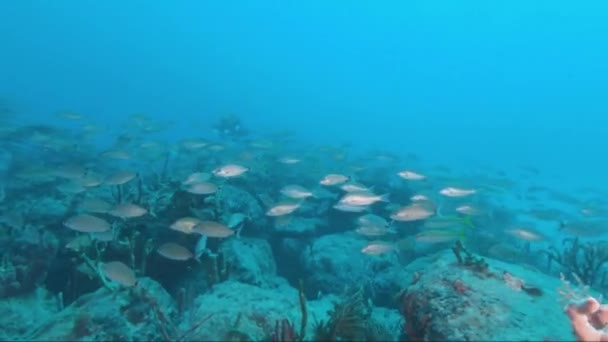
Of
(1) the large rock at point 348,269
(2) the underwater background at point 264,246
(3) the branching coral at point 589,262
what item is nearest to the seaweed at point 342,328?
(2) the underwater background at point 264,246

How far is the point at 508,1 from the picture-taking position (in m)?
154

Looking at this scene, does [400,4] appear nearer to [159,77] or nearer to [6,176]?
[159,77]

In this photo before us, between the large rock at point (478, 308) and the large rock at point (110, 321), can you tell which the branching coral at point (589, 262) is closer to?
the large rock at point (478, 308)

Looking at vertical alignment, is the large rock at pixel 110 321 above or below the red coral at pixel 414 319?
below

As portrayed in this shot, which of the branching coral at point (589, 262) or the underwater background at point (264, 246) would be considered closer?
the underwater background at point (264, 246)

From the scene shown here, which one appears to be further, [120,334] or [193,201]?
[193,201]

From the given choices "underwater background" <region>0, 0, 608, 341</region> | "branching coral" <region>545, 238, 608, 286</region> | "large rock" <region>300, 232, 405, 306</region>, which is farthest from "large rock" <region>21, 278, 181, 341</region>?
"branching coral" <region>545, 238, 608, 286</region>

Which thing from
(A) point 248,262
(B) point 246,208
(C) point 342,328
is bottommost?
(B) point 246,208

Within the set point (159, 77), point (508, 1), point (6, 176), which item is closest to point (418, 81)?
point (508, 1)

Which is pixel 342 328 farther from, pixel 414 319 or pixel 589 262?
pixel 589 262

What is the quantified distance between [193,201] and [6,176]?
1132 cm

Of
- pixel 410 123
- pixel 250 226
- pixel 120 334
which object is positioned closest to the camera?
pixel 120 334

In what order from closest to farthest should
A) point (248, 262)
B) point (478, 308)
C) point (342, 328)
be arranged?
point (478, 308) < point (342, 328) < point (248, 262)

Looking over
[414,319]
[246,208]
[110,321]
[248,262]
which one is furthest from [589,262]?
[110,321]
